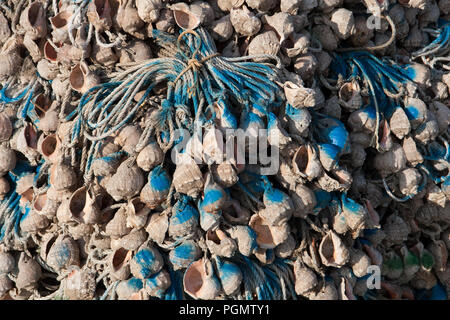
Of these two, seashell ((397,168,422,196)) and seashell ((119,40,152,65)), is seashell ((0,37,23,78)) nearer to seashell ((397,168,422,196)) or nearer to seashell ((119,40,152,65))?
seashell ((119,40,152,65))

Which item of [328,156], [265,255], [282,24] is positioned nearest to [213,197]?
[265,255]

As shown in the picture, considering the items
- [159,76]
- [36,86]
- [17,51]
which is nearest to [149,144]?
[159,76]

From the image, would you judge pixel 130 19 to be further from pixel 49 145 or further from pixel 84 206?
pixel 84 206

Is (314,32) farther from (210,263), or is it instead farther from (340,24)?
(210,263)

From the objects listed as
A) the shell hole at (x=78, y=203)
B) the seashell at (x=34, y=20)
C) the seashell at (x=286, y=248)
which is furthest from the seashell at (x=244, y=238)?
the seashell at (x=34, y=20)

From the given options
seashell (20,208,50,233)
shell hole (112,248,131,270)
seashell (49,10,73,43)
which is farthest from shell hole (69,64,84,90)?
shell hole (112,248,131,270)

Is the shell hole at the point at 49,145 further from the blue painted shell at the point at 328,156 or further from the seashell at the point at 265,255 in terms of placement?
the blue painted shell at the point at 328,156
